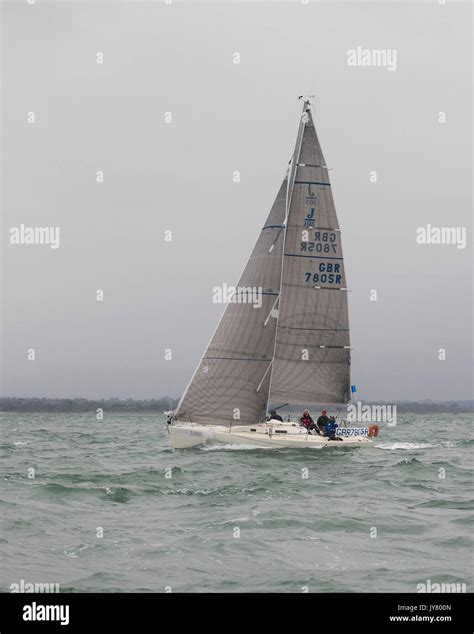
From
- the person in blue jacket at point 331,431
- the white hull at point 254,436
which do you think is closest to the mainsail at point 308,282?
the person in blue jacket at point 331,431

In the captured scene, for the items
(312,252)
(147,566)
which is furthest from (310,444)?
(147,566)

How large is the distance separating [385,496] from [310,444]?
11256mm

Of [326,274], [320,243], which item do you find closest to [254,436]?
[326,274]

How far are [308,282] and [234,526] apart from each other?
20766mm

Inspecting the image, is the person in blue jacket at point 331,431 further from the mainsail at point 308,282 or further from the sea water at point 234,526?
the sea water at point 234,526

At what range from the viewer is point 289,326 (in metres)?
37.6

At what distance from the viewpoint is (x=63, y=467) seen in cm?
2953

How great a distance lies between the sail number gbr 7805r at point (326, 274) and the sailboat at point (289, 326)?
44 millimetres

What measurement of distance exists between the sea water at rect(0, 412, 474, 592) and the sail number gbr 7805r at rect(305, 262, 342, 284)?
31.3 feet

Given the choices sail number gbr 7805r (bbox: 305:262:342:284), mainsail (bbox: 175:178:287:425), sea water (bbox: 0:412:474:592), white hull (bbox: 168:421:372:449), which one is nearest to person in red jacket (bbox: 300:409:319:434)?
white hull (bbox: 168:421:372:449)

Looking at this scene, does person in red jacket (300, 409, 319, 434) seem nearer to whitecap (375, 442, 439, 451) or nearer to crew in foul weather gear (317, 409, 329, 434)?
crew in foul weather gear (317, 409, 329, 434)

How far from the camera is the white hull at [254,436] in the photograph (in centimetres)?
3412

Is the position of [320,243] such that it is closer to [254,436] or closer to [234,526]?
[254,436]
